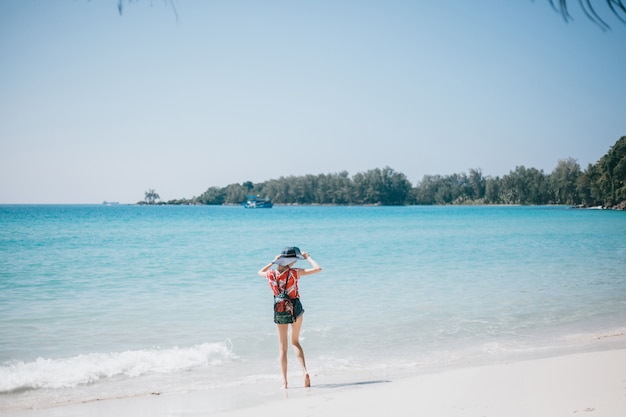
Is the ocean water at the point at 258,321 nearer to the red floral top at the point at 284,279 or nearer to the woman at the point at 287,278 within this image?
the woman at the point at 287,278

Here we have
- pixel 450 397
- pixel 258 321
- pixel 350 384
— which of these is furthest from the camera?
pixel 258 321

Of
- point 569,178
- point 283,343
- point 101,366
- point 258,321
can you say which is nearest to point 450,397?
point 283,343

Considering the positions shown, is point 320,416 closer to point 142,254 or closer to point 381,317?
point 381,317

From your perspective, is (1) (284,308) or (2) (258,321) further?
(2) (258,321)

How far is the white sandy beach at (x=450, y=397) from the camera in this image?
5340 millimetres

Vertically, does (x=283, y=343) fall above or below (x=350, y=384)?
above

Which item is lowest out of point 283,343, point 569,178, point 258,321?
point 258,321

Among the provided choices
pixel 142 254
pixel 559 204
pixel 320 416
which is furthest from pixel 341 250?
pixel 559 204

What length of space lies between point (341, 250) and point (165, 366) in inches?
928

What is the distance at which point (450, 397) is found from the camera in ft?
19.1

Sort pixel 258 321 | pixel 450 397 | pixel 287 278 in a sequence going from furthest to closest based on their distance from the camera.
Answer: pixel 258 321 < pixel 287 278 < pixel 450 397

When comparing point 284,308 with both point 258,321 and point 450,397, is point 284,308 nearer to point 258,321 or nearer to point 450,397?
point 450,397

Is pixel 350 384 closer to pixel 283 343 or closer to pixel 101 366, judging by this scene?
pixel 283 343

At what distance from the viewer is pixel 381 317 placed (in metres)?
11.8
